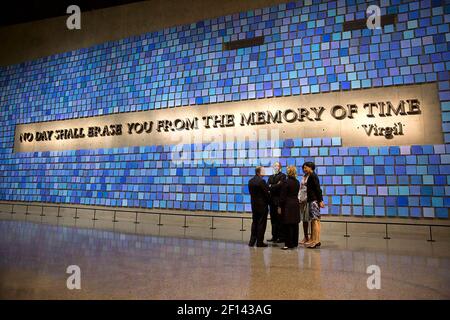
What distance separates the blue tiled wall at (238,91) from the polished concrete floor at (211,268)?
1.76 meters

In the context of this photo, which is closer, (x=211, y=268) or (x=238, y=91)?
(x=211, y=268)

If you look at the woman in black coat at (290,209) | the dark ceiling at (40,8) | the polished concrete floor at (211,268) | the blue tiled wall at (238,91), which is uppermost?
the dark ceiling at (40,8)

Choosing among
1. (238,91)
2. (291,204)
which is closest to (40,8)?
(238,91)

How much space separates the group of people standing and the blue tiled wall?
99.2 inches

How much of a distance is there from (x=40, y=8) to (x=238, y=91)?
9218 mm

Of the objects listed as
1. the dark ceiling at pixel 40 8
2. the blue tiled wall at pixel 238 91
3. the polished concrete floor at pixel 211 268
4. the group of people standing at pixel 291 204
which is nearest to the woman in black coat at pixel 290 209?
the group of people standing at pixel 291 204

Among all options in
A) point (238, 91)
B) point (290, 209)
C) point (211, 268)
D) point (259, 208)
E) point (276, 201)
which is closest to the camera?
point (211, 268)

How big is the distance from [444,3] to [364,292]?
8.19 metres

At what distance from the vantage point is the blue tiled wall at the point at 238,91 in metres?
7.57

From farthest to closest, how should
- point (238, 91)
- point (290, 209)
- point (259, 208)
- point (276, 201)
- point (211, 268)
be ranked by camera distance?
point (238, 91)
point (276, 201)
point (259, 208)
point (290, 209)
point (211, 268)

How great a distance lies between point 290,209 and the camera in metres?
5.40

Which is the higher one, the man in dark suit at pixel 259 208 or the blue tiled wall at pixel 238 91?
the blue tiled wall at pixel 238 91

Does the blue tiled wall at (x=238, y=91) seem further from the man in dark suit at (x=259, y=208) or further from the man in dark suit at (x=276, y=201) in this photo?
the man in dark suit at (x=259, y=208)

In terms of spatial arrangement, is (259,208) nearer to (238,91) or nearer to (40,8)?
(238,91)
